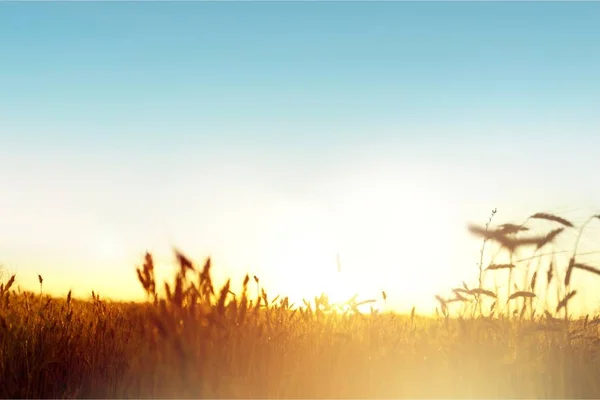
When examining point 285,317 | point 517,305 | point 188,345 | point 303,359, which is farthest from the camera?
point 517,305

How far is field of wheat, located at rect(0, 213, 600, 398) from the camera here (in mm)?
4141

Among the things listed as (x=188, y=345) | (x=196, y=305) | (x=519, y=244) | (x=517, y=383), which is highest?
(x=519, y=244)

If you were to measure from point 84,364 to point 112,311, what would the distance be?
1.22 metres

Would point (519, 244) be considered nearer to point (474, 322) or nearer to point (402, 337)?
point (474, 322)

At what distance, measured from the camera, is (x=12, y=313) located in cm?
511

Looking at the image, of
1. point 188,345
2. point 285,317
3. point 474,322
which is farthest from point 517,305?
point 188,345

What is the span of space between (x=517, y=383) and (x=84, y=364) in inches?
129

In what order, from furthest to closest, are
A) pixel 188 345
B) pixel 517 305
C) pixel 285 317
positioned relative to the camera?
pixel 517 305
pixel 285 317
pixel 188 345

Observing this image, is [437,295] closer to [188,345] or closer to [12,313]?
[188,345]

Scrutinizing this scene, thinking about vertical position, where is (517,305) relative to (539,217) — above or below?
below

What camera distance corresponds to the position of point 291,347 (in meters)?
4.99

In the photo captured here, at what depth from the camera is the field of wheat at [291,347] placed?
4141mm

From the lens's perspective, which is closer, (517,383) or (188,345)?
(188,345)

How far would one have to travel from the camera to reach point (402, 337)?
5945 millimetres
